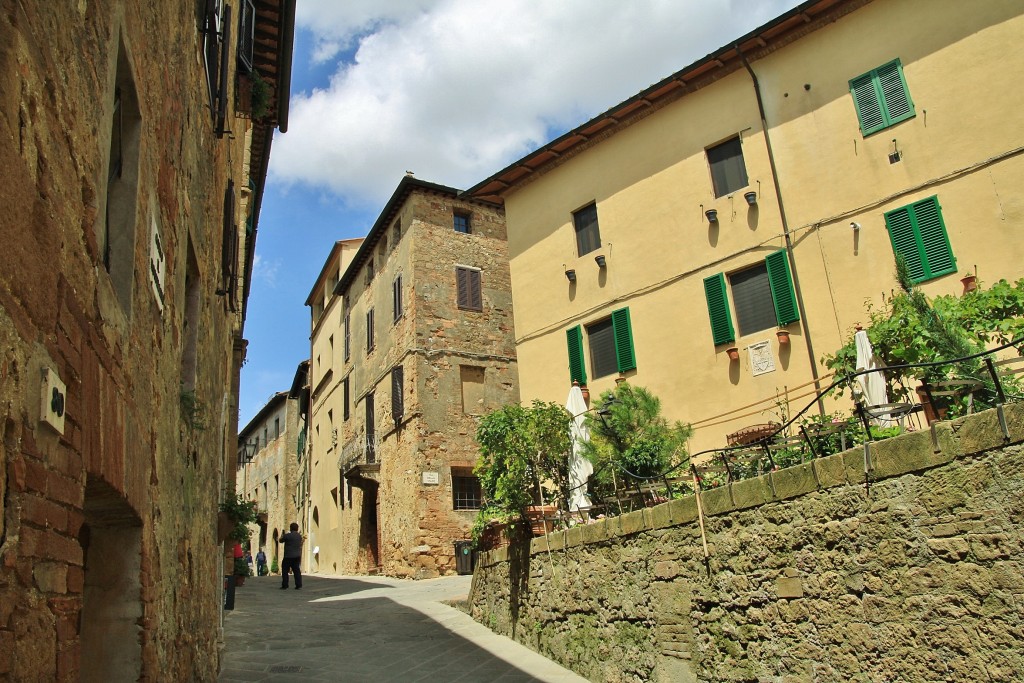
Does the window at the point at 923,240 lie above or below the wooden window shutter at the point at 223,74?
below

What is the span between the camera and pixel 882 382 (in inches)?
332

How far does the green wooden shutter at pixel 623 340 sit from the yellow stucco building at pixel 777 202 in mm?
23

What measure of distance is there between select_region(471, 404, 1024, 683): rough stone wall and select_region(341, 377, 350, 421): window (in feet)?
59.9

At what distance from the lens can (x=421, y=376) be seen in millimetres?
20531

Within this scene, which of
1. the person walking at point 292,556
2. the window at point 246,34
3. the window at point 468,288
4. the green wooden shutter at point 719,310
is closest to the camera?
the window at point 246,34

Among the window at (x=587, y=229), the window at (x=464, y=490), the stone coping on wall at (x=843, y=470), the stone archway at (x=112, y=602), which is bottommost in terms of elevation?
the stone archway at (x=112, y=602)

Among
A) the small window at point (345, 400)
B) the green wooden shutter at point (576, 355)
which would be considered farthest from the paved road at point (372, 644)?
the small window at point (345, 400)

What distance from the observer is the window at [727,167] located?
12.4m

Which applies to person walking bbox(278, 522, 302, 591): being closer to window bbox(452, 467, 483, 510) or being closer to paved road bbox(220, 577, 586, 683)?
paved road bbox(220, 577, 586, 683)

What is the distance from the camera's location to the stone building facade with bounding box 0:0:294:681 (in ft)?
7.31

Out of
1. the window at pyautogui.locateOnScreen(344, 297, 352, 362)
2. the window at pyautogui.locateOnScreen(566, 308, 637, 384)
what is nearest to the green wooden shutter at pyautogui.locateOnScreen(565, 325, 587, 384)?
the window at pyautogui.locateOnScreen(566, 308, 637, 384)

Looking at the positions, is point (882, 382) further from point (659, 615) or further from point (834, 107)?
point (834, 107)

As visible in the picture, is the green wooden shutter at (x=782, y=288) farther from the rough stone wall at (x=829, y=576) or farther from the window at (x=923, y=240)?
the rough stone wall at (x=829, y=576)

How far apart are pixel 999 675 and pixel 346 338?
24020mm
